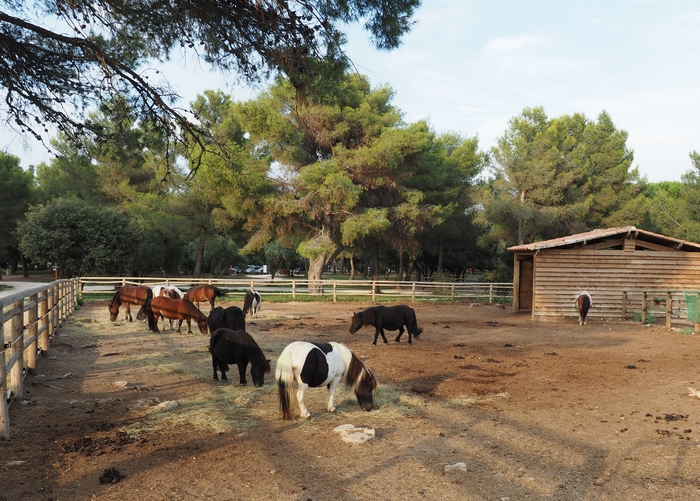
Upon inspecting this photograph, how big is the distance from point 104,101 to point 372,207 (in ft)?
73.4

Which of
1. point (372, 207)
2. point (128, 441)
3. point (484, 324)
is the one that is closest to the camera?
point (128, 441)

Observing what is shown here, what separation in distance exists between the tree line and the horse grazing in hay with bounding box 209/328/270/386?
1331 cm

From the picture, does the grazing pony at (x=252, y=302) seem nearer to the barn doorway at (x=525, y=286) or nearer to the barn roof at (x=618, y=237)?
the barn roof at (x=618, y=237)

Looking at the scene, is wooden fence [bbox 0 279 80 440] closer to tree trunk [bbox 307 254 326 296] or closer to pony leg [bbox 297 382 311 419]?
pony leg [bbox 297 382 311 419]

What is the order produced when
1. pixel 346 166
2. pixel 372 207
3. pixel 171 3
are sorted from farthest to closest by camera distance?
pixel 372 207 < pixel 346 166 < pixel 171 3

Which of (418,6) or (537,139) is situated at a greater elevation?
(537,139)

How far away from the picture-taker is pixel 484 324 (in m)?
17.3

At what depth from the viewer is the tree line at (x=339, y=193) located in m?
27.4

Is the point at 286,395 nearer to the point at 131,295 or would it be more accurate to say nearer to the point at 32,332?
the point at 32,332

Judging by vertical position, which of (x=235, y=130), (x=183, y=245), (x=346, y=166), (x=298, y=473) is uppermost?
(x=235, y=130)

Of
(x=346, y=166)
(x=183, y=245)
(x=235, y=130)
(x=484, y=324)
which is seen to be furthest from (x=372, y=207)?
(x=183, y=245)

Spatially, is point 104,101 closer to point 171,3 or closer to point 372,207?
point 171,3

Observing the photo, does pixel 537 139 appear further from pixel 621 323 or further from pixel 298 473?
pixel 298 473

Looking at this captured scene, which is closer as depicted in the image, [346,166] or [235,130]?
[346,166]
